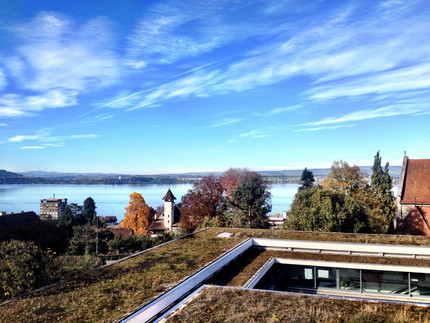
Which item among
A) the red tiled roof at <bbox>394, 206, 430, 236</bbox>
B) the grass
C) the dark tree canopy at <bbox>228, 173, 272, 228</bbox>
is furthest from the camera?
the dark tree canopy at <bbox>228, 173, 272, 228</bbox>

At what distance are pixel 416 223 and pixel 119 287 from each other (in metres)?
19.2

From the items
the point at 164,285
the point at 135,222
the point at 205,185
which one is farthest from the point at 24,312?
the point at 135,222

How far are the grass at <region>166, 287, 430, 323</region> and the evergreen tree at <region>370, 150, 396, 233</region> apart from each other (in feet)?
65.4

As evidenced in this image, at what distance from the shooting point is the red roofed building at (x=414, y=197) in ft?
64.2

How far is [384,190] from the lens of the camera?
81.6 ft

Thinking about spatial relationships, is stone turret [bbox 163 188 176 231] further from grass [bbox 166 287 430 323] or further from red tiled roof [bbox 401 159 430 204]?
grass [bbox 166 287 430 323]

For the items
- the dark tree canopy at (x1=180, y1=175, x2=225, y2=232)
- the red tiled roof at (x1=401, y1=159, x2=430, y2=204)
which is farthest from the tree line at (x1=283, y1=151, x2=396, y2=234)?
the dark tree canopy at (x1=180, y1=175, x2=225, y2=232)

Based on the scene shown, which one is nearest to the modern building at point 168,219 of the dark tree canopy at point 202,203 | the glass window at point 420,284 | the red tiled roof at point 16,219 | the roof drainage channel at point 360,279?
the dark tree canopy at point 202,203

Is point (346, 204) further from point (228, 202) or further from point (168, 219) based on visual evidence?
point (168, 219)

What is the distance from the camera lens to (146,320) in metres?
5.28

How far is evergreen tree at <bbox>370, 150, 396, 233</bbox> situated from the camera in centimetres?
2391

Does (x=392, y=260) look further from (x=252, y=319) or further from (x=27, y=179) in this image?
(x=27, y=179)

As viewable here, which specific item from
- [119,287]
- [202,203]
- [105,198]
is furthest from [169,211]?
[105,198]

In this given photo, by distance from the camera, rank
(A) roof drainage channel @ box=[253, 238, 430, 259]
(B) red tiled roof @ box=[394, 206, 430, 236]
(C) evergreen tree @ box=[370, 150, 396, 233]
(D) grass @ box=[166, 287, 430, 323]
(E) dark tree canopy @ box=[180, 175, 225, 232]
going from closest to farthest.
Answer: (D) grass @ box=[166, 287, 430, 323], (A) roof drainage channel @ box=[253, 238, 430, 259], (B) red tiled roof @ box=[394, 206, 430, 236], (C) evergreen tree @ box=[370, 150, 396, 233], (E) dark tree canopy @ box=[180, 175, 225, 232]
